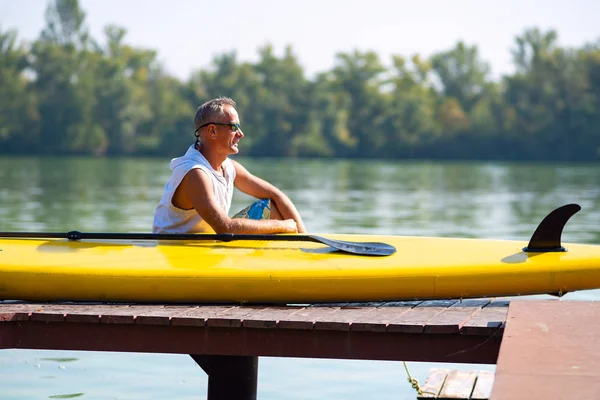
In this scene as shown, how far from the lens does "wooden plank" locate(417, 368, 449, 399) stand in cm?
573

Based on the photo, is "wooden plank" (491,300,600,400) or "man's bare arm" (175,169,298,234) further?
"man's bare arm" (175,169,298,234)

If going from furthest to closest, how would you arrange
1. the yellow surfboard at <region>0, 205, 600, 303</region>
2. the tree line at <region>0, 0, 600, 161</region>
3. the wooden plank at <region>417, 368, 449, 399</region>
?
the tree line at <region>0, 0, 600, 161</region>
the wooden plank at <region>417, 368, 449, 399</region>
the yellow surfboard at <region>0, 205, 600, 303</region>

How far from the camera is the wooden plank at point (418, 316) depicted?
376cm

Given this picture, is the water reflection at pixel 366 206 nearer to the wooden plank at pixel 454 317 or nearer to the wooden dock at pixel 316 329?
the wooden plank at pixel 454 317

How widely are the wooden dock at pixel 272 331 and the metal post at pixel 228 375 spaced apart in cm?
53

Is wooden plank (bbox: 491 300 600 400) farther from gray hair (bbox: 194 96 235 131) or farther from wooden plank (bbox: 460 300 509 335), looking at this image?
gray hair (bbox: 194 96 235 131)

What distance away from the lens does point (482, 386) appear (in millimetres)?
5844

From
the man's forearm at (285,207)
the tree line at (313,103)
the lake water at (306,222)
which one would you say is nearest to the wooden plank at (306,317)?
the man's forearm at (285,207)

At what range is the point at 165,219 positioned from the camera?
16.7 feet

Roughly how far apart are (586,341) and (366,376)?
2.92 m

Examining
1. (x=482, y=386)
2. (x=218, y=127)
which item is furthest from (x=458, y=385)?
(x=218, y=127)

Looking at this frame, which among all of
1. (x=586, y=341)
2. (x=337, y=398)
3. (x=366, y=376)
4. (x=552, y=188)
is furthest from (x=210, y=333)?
(x=552, y=188)

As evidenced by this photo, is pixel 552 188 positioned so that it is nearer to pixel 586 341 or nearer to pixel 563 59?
pixel 586 341

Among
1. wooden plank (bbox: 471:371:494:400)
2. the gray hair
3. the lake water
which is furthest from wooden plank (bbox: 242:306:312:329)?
the lake water
